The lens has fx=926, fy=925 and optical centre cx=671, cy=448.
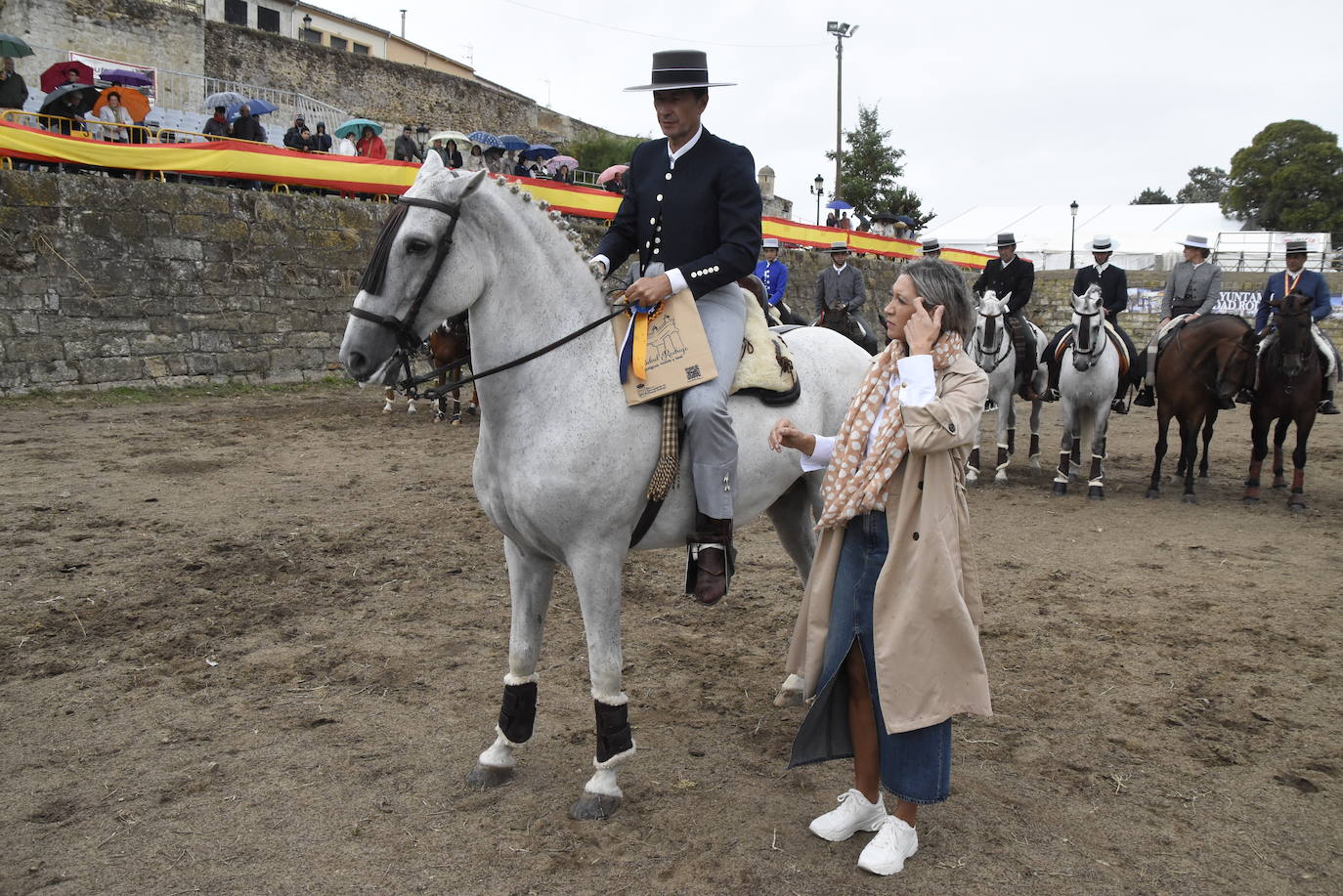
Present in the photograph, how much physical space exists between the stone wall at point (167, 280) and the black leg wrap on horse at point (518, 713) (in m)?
11.1

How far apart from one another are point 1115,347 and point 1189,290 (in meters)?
1.46

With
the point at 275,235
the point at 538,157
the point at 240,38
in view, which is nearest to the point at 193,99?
the point at 240,38

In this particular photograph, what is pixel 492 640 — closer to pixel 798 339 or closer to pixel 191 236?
pixel 798 339

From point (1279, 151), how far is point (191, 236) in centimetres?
5530

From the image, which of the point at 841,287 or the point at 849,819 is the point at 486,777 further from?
the point at 841,287

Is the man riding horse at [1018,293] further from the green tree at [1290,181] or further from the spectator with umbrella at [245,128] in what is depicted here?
the green tree at [1290,181]

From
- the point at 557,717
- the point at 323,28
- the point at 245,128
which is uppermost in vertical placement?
the point at 323,28

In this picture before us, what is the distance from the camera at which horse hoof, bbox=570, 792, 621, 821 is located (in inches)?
132

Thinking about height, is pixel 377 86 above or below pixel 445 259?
above

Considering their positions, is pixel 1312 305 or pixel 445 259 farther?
pixel 1312 305

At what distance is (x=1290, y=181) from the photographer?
47.8 meters

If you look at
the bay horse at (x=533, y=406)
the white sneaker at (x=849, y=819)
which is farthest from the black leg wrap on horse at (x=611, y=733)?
the white sneaker at (x=849, y=819)

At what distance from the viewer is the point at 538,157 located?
25500mm

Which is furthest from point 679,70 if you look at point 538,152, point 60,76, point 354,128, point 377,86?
point 377,86
